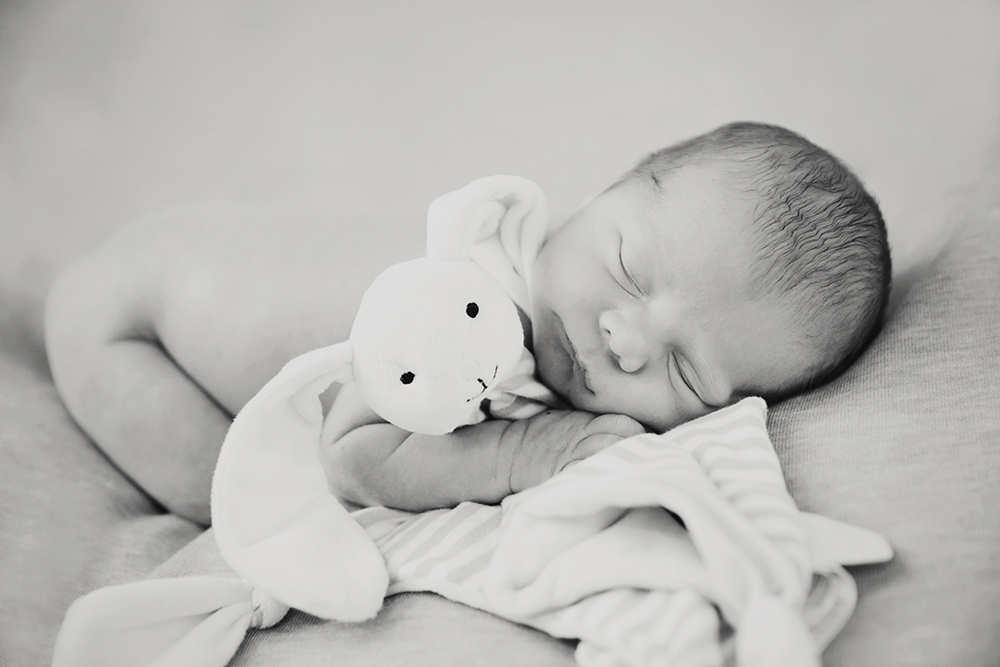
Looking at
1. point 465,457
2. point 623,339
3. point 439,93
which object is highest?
point 439,93

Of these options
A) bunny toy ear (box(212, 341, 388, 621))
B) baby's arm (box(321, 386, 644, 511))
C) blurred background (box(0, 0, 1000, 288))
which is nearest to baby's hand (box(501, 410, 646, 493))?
baby's arm (box(321, 386, 644, 511))

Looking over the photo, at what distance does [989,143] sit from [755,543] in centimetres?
114

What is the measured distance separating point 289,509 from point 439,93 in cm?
112

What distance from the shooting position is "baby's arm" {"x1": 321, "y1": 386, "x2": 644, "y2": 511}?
0.89m

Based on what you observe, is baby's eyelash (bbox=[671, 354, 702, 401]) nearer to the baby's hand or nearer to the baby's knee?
the baby's hand

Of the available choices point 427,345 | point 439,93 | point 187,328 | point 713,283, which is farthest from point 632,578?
point 439,93

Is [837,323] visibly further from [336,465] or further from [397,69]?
[397,69]

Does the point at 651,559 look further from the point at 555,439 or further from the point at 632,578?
the point at 555,439

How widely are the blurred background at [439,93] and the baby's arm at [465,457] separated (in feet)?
1.73

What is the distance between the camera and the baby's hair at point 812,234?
35.2 inches

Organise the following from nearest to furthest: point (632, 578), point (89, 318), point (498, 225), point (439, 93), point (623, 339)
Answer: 1. point (632, 578)
2. point (623, 339)
3. point (498, 225)
4. point (89, 318)
5. point (439, 93)

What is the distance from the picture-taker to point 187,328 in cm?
115

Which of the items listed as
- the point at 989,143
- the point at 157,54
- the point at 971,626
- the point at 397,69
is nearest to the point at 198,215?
the point at 157,54

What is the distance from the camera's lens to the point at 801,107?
1.56 metres
